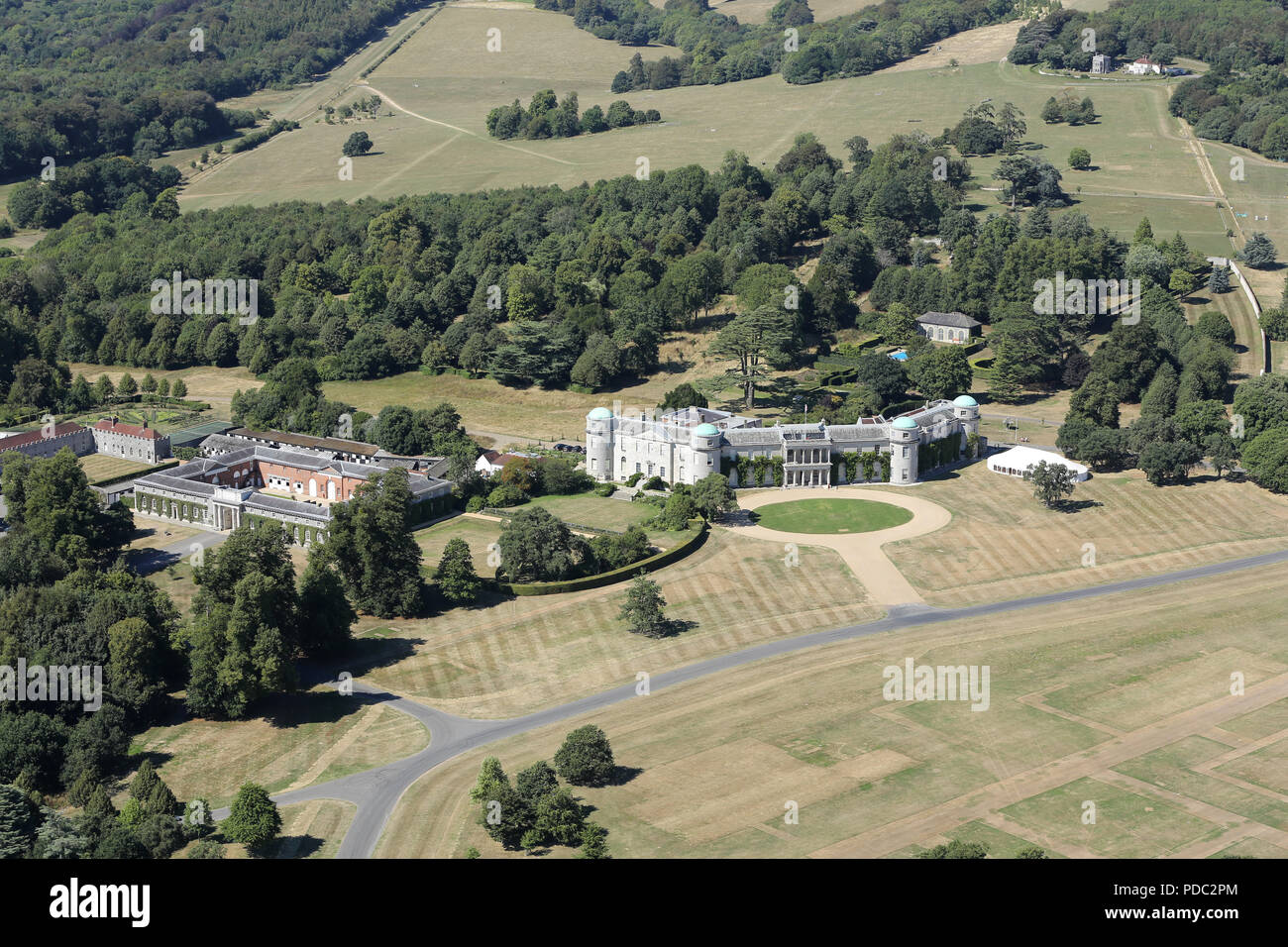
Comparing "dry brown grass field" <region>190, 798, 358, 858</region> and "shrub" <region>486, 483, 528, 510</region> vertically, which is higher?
"shrub" <region>486, 483, 528, 510</region>

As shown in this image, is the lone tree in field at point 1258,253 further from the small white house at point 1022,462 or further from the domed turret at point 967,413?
the domed turret at point 967,413

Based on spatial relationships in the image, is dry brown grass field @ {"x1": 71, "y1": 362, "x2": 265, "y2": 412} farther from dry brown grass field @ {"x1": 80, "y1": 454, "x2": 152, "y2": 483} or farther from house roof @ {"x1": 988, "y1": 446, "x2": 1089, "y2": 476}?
house roof @ {"x1": 988, "y1": 446, "x2": 1089, "y2": 476}

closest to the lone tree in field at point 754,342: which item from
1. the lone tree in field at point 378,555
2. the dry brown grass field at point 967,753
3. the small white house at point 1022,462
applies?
the small white house at point 1022,462

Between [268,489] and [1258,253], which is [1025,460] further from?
[268,489]

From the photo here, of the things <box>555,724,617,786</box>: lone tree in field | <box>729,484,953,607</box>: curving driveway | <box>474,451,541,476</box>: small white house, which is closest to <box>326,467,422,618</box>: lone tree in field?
<box>474,451,541,476</box>: small white house

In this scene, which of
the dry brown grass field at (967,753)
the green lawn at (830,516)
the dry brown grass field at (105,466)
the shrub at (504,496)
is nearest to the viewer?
the dry brown grass field at (967,753)

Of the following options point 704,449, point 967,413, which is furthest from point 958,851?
point 967,413

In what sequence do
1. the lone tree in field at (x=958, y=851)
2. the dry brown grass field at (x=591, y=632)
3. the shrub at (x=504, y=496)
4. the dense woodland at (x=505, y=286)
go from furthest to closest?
the dense woodland at (x=505, y=286), the shrub at (x=504, y=496), the dry brown grass field at (x=591, y=632), the lone tree in field at (x=958, y=851)
